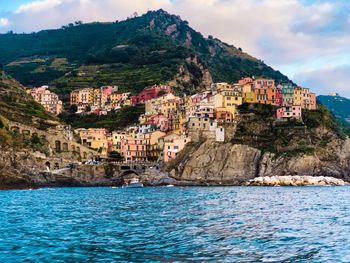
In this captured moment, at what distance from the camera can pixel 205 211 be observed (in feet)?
146

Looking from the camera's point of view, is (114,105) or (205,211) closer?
(205,211)

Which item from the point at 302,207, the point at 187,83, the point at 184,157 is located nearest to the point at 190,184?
the point at 184,157

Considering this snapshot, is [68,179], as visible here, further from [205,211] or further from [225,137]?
[205,211]

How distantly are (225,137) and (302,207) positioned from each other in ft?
247

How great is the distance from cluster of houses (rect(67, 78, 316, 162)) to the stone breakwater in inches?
704

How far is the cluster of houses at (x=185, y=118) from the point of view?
12550 cm

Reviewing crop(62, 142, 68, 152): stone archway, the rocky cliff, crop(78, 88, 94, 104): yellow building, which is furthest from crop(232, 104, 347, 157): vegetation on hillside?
crop(78, 88, 94, 104): yellow building

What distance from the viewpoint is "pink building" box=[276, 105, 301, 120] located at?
130 meters

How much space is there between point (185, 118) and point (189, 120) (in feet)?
25.7

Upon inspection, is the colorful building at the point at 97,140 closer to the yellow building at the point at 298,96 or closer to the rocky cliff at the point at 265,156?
the rocky cliff at the point at 265,156

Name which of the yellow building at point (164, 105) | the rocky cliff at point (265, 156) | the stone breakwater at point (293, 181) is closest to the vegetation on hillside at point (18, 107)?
the yellow building at point (164, 105)

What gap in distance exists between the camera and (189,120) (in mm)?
127250

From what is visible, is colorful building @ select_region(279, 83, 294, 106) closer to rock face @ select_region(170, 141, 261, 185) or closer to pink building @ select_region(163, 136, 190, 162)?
rock face @ select_region(170, 141, 261, 185)

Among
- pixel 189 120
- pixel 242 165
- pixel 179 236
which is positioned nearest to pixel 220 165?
pixel 242 165
